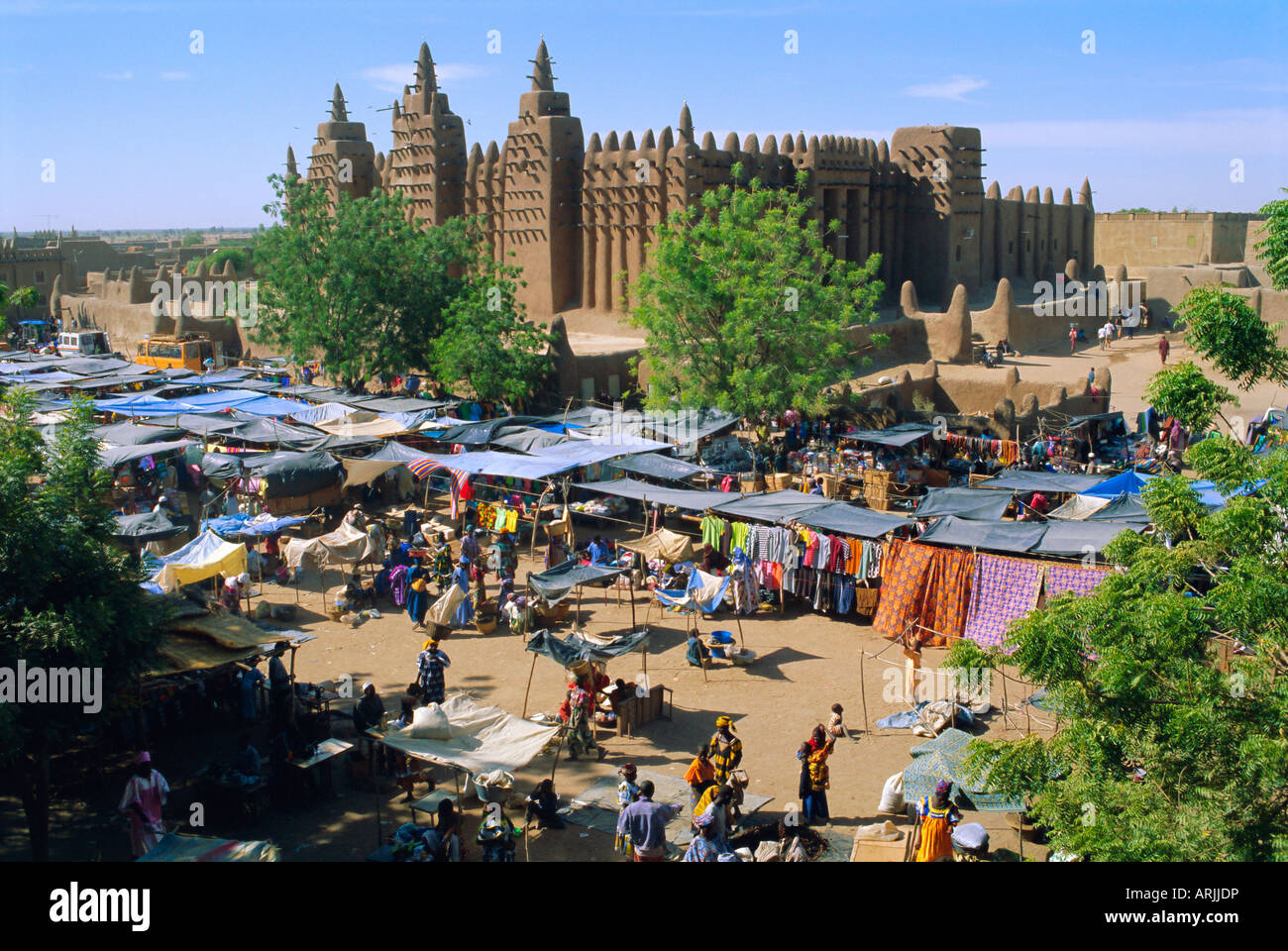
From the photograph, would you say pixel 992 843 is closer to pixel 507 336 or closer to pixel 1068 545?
pixel 1068 545

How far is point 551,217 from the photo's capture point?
39219mm

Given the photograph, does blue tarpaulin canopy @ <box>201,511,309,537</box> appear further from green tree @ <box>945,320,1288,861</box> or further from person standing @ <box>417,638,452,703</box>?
green tree @ <box>945,320,1288,861</box>

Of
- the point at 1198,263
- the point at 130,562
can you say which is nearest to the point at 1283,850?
the point at 130,562

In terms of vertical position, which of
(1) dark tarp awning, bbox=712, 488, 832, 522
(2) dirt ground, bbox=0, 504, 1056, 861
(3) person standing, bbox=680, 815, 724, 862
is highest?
(1) dark tarp awning, bbox=712, 488, 832, 522

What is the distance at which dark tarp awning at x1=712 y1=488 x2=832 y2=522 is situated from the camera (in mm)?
17578

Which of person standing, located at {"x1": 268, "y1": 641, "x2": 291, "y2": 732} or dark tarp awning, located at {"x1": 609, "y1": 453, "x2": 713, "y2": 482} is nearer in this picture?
person standing, located at {"x1": 268, "y1": 641, "x2": 291, "y2": 732}

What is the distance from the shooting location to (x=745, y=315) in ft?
85.2

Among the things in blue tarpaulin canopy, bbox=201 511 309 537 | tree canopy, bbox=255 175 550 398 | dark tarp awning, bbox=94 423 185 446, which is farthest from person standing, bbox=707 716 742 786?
tree canopy, bbox=255 175 550 398

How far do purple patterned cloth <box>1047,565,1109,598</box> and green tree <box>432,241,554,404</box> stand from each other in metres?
17.3

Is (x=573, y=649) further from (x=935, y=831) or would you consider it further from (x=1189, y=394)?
(x=1189, y=394)

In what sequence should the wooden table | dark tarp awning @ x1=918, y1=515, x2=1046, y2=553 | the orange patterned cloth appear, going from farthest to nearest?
dark tarp awning @ x1=918, y1=515, x2=1046, y2=553 → the orange patterned cloth → the wooden table

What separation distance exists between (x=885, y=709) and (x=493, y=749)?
5434 mm

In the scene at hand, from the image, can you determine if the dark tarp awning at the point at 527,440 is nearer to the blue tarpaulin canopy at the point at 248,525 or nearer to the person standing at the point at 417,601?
the blue tarpaulin canopy at the point at 248,525

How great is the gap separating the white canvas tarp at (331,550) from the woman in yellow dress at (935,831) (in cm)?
1125
